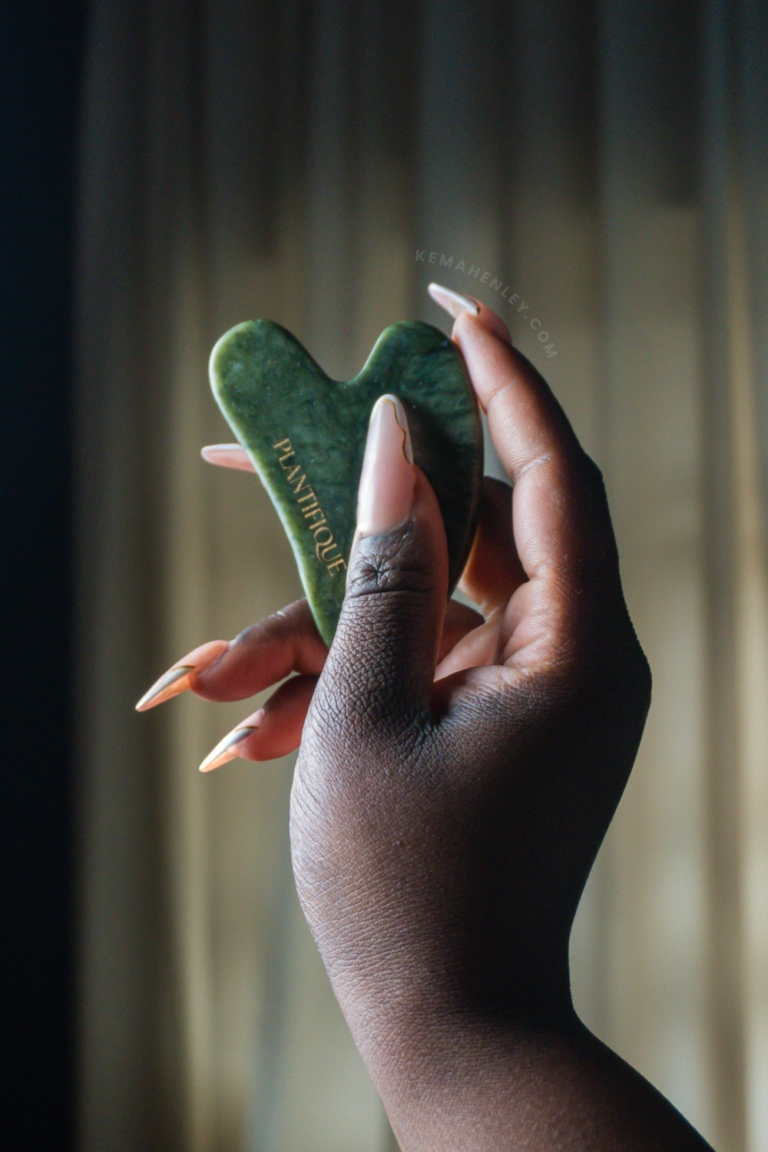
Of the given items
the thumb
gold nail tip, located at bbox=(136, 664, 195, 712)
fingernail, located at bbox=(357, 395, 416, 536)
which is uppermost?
fingernail, located at bbox=(357, 395, 416, 536)

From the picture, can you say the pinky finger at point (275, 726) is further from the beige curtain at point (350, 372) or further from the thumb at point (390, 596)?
the beige curtain at point (350, 372)

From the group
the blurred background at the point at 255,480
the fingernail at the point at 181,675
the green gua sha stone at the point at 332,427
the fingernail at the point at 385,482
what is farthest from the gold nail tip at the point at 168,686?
the blurred background at the point at 255,480

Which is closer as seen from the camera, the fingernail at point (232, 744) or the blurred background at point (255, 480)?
the fingernail at point (232, 744)

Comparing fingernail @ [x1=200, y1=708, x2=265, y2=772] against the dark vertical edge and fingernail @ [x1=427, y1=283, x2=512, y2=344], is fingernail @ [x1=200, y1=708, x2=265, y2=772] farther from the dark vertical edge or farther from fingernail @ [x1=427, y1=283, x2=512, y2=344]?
the dark vertical edge

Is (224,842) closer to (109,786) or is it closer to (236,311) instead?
(109,786)

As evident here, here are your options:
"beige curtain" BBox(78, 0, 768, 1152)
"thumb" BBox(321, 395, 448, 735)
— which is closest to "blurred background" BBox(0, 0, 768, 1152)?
"beige curtain" BBox(78, 0, 768, 1152)

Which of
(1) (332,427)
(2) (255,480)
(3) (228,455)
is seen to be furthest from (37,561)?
(1) (332,427)
